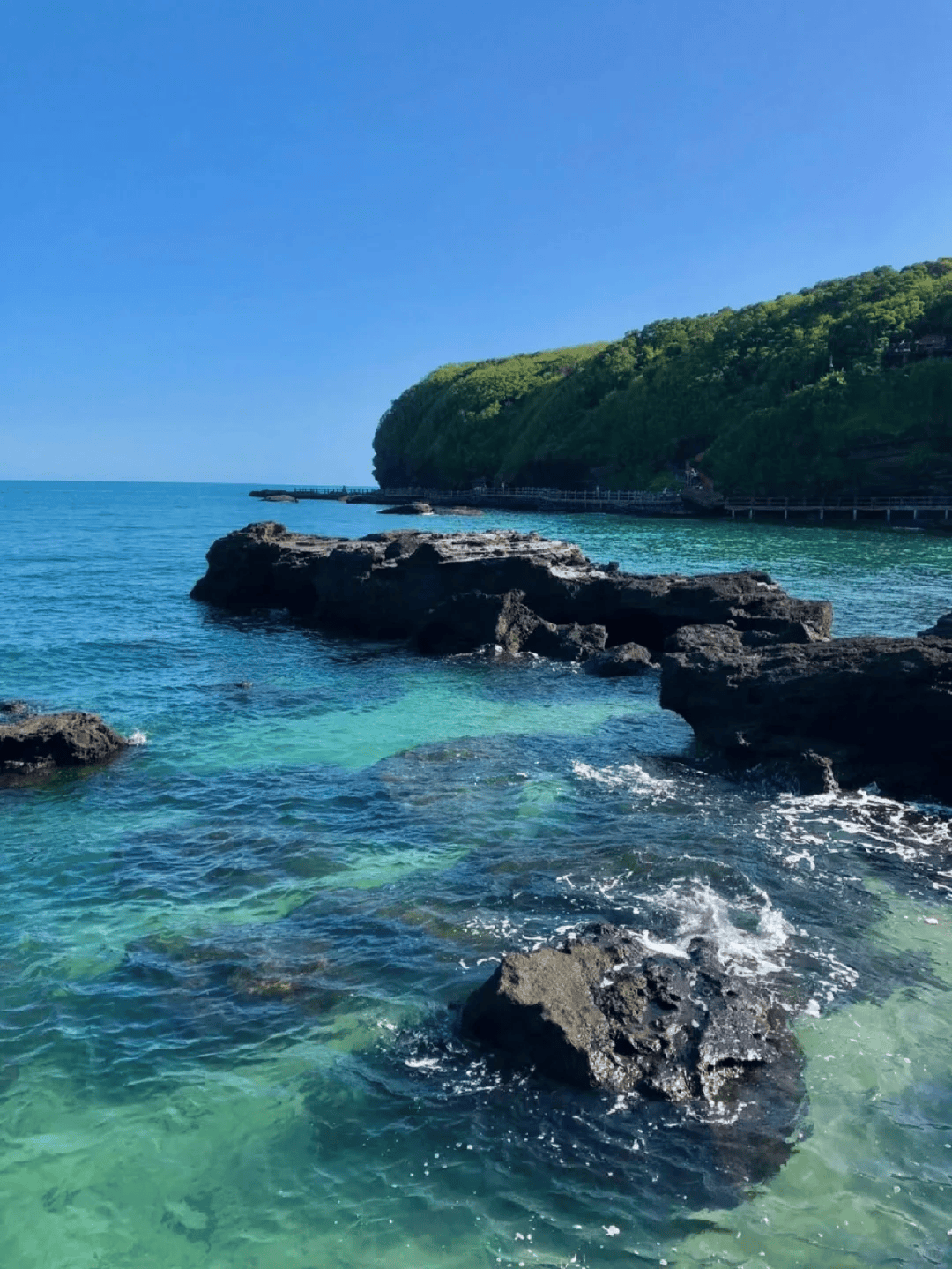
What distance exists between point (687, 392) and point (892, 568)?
221 ft

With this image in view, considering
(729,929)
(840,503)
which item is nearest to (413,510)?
(840,503)

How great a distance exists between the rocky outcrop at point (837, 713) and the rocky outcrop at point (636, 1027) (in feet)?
25.3

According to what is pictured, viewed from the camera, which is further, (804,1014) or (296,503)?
(296,503)

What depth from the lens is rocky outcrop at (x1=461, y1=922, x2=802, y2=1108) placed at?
8094mm

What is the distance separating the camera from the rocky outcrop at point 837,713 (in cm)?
1550

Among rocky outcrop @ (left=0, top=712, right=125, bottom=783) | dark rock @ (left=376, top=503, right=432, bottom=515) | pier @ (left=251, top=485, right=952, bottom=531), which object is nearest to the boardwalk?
pier @ (left=251, top=485, right=952, bottom=531)

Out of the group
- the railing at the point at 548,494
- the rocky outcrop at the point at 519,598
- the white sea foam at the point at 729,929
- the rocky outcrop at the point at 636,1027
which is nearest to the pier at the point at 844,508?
the railing at the point at 548,494

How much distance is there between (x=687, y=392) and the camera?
4373 inches

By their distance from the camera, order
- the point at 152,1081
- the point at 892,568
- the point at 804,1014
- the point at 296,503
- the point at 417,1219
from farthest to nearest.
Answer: the point at 296,503 → the point at 892,568 → the point at 804,1014 → the point at 152,1081 → the point at 417,1219

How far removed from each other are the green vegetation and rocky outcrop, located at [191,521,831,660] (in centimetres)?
6047

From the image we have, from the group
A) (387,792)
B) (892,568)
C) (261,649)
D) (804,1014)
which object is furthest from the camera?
(892,568)

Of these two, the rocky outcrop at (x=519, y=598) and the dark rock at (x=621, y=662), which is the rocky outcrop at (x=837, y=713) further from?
the rocky outcrop at (x=519, y=598)

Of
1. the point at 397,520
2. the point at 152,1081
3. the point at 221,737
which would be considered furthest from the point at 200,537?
the point at 152,1081

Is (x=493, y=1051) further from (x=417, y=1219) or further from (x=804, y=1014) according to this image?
(x=804, y=1014)
